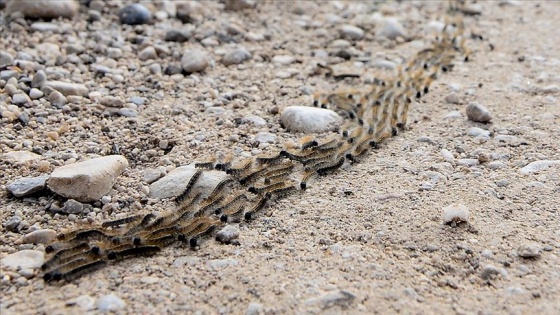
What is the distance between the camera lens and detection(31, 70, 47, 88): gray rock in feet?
18.6

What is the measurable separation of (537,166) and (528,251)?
1.18 meters

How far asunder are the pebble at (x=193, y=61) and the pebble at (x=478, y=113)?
2397 millimetres

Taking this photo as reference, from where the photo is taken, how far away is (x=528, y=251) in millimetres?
3854

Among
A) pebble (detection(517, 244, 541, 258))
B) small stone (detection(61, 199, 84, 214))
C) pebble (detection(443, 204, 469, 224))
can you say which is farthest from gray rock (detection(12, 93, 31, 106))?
Result: pebble (detection(517, 244, 541, 258))

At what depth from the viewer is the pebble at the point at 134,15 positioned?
707cm

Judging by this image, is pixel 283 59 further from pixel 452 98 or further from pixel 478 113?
pixel 478 113

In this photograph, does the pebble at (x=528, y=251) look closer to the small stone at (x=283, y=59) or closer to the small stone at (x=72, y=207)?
the small stone at (x=72, y=207)

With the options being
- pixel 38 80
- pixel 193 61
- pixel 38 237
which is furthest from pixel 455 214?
pixel 38 80

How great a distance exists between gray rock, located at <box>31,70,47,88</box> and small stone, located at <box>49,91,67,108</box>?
21cm

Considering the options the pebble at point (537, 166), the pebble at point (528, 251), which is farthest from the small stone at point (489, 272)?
the pebble at point (537, 166)

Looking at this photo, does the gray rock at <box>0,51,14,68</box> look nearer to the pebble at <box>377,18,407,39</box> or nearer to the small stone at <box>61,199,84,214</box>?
the small stone at <box>61,199,84,214</box>

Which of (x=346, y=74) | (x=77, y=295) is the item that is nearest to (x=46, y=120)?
(x=77, y=295)

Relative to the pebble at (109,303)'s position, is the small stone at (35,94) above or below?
above

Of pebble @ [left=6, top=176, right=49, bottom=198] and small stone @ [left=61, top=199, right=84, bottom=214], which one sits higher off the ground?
pebble @ [left=6, top=176, right=49, bottom=198]
